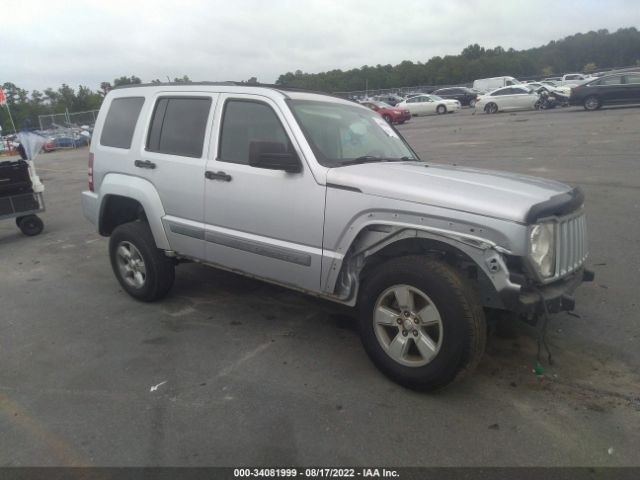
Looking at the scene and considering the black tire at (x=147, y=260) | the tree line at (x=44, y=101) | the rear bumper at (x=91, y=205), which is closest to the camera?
the black tire at (x=147, y=260)

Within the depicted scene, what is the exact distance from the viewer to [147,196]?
15.5 feet

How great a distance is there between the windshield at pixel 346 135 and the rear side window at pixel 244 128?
0.69 ft

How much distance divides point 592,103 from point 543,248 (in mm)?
24824

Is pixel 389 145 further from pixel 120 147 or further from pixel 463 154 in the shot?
pixel 463 154

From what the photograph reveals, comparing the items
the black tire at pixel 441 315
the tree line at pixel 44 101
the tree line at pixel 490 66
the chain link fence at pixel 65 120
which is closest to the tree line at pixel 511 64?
the tree line at pixel 490 66

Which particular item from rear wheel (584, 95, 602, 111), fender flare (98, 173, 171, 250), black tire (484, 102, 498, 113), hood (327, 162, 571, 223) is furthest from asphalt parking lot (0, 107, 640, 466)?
black tire (484, 102, 498, 113)

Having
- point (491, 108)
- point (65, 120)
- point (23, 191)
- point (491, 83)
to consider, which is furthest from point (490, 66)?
point (23, 191)

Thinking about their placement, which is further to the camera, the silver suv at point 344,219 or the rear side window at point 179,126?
the rear side window at point 179,126

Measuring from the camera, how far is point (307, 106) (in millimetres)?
4156

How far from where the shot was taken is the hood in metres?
3.06

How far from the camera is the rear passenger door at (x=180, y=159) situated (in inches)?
173

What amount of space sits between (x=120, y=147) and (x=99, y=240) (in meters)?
3.30

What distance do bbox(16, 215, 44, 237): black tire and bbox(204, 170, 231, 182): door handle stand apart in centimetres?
588

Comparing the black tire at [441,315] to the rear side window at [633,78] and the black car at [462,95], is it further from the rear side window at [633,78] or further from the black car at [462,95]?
the black car at [462,95]
